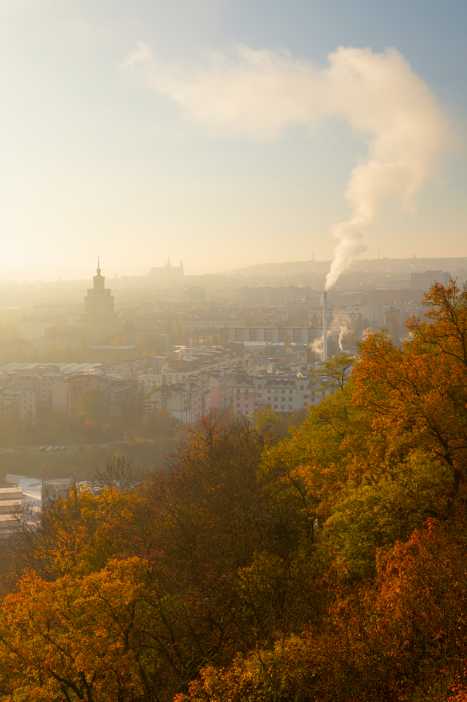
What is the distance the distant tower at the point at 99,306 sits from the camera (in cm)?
6806

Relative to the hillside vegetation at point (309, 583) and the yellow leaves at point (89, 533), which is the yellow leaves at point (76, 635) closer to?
the hillside vegetation at point (309, 583)

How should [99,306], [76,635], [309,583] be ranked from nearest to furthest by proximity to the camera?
[76,635], [309,583], [99,306]

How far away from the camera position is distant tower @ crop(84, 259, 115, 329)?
68062 mm

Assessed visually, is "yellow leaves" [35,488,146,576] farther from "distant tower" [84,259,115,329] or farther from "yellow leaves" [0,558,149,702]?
"distant tower" [84,259,115,329]

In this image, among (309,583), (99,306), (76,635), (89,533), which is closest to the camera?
(76,635)

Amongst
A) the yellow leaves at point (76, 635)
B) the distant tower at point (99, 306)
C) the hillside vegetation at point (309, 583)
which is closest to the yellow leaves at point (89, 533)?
the hillside vegetation at point (309, 583)

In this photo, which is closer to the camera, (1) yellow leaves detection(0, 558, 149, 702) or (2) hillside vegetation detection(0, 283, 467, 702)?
(2) hillside vegetation detection(0, 283, 467, 702)

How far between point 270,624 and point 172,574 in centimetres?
167

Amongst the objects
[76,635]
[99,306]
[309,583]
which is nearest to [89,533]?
[76,635]

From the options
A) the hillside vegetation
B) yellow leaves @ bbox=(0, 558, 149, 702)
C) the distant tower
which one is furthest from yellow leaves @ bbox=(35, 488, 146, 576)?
the distant tower

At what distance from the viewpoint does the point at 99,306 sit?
69.6 m

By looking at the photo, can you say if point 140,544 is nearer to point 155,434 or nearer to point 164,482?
point 164,482

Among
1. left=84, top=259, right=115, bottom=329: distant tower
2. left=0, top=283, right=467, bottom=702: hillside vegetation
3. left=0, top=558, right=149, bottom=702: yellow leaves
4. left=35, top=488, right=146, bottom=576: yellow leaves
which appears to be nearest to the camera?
left=0, top=283, right=467, bottom=702: hillside vegetation

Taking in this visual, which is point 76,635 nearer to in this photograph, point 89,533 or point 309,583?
point 309,583
